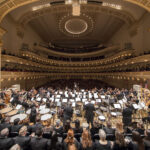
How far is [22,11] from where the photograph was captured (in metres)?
15.2

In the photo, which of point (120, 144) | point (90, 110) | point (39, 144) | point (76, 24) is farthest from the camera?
point (76, 24)

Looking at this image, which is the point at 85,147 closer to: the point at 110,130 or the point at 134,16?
the point at 110,130

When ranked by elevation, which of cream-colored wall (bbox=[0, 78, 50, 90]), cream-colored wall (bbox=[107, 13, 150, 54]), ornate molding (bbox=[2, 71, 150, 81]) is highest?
cream-colored wall (bbox=[107, 13, 150, 54])

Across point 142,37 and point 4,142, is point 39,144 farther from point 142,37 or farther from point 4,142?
point 142,37

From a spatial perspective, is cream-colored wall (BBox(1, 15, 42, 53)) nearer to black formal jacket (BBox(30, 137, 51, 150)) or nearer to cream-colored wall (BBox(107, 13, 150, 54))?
black formal jacket (BBox(30, 137, 51, 150))

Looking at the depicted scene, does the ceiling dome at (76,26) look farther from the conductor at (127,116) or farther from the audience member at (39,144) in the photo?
the audience member at (39,144)

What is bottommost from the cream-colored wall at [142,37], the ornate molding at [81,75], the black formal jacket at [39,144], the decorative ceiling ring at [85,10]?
the black formal jacket at [39,144]

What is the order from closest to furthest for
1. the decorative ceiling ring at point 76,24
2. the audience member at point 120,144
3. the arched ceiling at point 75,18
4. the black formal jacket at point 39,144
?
the audience member at point 120,144, the black formal jacket at point 39,144, the arched ceiling at point 75,18, the decorative ceiling ring at point 76,24

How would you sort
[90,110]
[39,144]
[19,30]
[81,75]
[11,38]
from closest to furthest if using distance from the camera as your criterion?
[39,144] < [90,110] < [11,38] < [19,30] < [81,75]

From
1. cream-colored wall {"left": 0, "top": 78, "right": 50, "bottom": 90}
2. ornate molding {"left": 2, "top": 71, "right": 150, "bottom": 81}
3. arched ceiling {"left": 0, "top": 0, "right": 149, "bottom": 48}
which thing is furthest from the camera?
cream-colored wall {"left": 0, "top": 78, "right": 50, "bottom": 90}

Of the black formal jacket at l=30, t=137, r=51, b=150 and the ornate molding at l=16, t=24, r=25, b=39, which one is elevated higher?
the ornate molding at l=16, t=24, r=25, b=39

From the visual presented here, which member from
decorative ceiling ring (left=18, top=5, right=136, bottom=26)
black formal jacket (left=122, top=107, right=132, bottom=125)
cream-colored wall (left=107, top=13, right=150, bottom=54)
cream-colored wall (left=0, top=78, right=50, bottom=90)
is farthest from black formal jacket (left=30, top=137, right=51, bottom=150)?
cream-colored wall (left=107, top=13, right=150, bottom=54)

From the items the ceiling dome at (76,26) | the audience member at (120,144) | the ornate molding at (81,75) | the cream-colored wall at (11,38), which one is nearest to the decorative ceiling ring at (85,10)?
the cream-colored wall at (11,38)

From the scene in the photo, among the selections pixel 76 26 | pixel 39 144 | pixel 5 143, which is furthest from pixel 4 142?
pixel 76 26
